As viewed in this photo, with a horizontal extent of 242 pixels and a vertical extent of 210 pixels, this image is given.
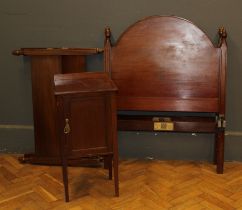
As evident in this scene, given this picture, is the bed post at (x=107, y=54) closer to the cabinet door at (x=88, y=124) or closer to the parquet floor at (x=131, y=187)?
the cabinet door at (x=88, y=124)

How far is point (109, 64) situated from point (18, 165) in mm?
1155

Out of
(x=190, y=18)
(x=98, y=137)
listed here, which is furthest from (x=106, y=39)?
(x=98, y=137)

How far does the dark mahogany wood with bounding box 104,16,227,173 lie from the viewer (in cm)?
297

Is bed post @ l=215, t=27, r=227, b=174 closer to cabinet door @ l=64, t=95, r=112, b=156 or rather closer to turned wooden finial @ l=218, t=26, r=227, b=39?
turned wooden finial @ l=218, t=26, r=227, b=39

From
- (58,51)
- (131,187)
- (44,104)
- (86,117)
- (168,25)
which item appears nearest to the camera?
(86,117)

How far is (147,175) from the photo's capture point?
121 inches

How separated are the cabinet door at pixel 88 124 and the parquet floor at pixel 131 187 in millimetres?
367

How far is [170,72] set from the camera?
303 cm

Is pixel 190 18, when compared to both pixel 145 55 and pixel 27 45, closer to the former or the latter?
pixel 145 55

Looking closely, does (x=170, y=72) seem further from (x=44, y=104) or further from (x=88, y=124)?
(x=44, y=104)

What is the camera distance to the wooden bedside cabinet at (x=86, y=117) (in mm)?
2510

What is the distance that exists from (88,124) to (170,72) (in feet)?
2.76

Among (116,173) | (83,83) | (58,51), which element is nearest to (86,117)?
(83,83)

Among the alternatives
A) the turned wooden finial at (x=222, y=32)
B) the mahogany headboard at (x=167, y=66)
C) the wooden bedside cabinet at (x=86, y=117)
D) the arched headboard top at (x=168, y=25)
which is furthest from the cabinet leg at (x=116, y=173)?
the turned wooden finial at (x=222, y=32)
